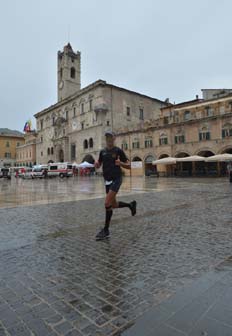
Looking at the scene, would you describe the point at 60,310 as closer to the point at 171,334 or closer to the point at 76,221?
the point at 171,334

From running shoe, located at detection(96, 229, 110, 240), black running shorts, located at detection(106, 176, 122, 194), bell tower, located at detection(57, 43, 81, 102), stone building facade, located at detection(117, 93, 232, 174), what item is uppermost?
bell tower, located at detection(57, 43, 81, 102)

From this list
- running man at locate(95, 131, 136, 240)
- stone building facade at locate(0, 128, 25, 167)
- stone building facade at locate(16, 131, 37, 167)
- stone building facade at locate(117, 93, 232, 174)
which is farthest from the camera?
stone building facade at locate(0, 128, 25, 167)

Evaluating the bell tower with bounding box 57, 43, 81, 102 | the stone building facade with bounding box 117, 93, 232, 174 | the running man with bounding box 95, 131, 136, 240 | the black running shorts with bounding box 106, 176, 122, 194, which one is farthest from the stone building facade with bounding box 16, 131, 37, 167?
the black running shorts with bounding box 106, 176, 122, 194

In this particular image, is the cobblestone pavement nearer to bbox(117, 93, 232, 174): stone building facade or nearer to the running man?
the running man

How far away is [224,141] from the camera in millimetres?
29938

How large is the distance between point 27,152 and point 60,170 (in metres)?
41.9

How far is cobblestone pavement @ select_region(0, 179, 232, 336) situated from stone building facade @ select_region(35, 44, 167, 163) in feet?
121

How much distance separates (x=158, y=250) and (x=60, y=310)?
2010 millimetres

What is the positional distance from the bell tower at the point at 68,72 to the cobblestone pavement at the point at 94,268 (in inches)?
2304

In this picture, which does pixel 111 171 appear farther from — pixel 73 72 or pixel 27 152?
pixel 27 152

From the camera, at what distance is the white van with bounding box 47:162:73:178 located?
127 feet

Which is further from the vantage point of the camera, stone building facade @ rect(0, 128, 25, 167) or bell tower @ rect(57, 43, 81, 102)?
stone building facade @ rect(0, 128, 25, 167)

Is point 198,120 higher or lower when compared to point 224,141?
higher

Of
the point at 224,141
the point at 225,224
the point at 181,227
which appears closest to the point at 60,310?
the point at 181,227
